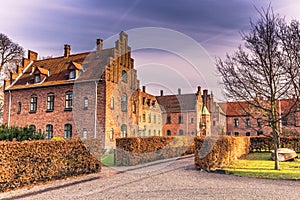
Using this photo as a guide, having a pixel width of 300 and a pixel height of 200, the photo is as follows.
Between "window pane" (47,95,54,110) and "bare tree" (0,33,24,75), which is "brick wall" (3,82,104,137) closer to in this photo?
"window pane" (47,95,54,110)

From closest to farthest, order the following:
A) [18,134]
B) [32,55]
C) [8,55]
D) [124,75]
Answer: [18,134] < [124,75] < [8,55] < [32,55]

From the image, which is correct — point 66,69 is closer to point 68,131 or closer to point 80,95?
point 80,95

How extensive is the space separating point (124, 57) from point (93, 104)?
6.26 m

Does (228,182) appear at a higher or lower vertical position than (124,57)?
lower

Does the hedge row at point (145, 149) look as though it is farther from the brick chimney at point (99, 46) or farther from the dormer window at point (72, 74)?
the brick chimney at point (99, 46)

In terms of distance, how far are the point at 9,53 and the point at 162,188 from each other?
3120 cm

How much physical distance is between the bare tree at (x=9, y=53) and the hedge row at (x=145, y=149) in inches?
960

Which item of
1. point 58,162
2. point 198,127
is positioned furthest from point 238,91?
point 198,127

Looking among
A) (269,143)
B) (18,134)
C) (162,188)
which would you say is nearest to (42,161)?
(162,188)

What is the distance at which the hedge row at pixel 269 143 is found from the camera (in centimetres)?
2380

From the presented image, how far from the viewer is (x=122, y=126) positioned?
26.3 meters

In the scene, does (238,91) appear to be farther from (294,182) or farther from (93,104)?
(93,104)

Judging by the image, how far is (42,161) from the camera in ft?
30.6

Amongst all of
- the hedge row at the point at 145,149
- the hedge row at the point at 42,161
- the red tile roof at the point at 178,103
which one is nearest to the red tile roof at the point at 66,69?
the hedge row at the point at 145,149
